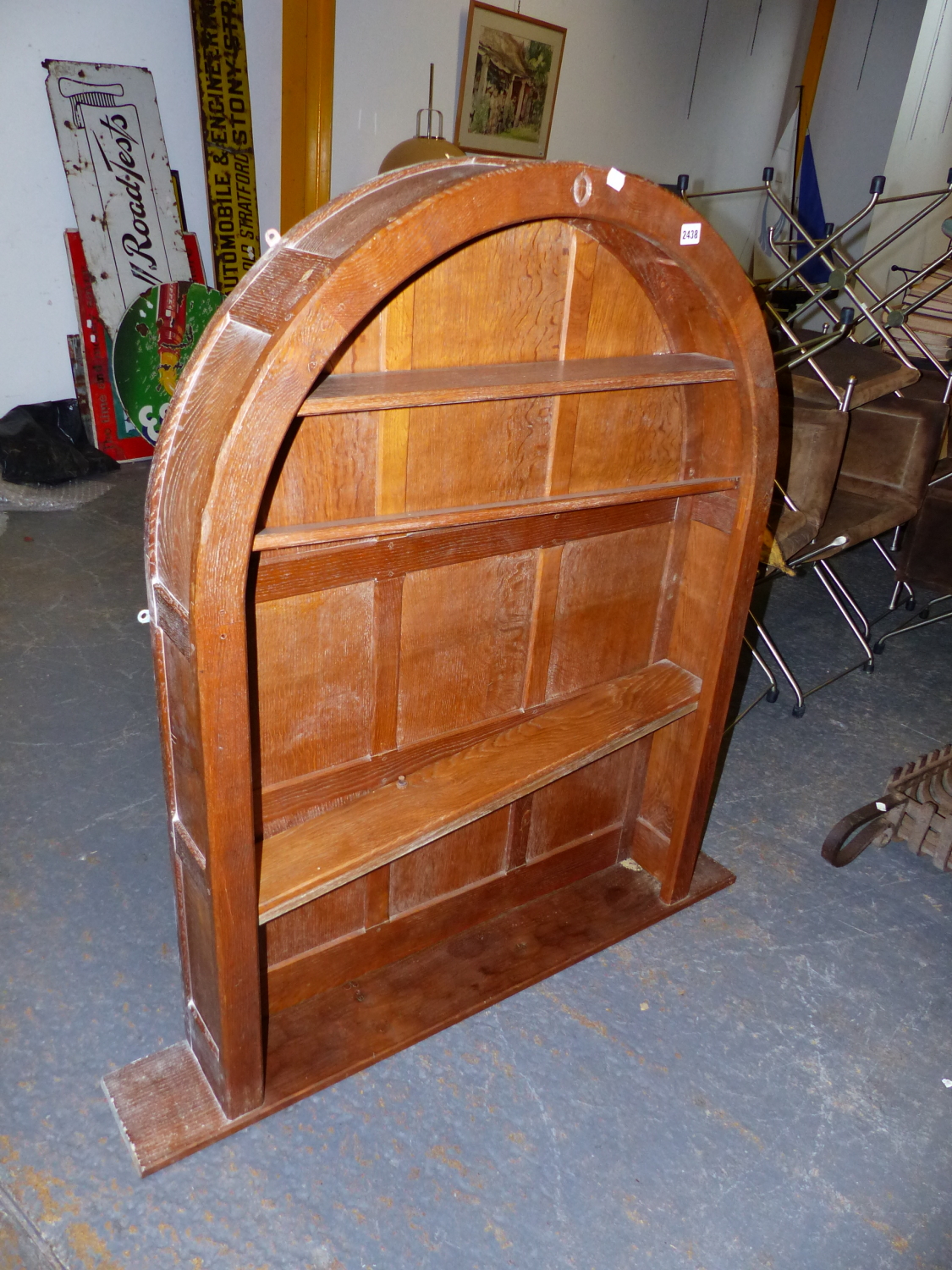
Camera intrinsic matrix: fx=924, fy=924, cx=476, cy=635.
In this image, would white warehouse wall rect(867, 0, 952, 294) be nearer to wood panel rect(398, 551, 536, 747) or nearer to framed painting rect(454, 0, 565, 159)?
framed painting rect(454, 0, 565, 159)

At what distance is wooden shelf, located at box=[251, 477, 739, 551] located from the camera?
1.34 metres

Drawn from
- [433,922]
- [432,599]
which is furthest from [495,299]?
[433,922]

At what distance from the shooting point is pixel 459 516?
58.9 inches

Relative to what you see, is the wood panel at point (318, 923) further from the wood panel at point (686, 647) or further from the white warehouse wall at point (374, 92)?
the white warehouse wall at point (374, 92)

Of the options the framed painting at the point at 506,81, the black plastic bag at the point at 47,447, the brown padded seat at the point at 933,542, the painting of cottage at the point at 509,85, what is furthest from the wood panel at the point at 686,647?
the painting of cottage at the point at 509,85

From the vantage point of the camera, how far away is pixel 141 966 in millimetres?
2029

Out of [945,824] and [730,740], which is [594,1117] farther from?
[730,740]

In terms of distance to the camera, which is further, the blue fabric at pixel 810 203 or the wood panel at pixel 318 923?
the blue fabric at pixel 810 203

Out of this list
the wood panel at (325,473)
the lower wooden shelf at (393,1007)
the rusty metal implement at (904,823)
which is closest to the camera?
the wood panel at (325,473)

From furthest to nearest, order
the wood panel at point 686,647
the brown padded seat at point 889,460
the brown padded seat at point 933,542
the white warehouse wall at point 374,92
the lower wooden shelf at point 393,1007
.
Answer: the white warehouse wall at point 374,92 < the brown padded seat at point 933,542 < the brown padded seat at point 889,460 < the wood panel at point 686,647 < the lower wooden shelf at point 393,1007

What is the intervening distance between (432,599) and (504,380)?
0.45 metres

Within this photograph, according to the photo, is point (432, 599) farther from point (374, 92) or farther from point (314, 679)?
point (374, 92)

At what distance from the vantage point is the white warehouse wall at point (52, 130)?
444cm

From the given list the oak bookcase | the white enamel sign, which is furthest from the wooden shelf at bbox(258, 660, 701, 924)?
the white enamel sign
